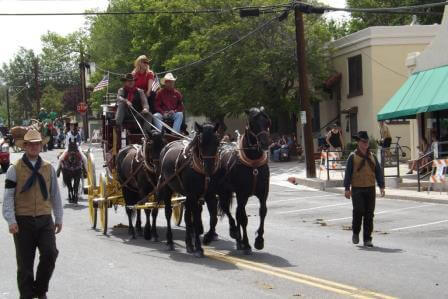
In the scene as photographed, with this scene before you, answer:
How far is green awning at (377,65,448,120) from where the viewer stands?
81.1 ft

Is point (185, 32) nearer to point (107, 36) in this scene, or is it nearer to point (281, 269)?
point (107, 36)

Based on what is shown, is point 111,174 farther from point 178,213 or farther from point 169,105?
point 169,105

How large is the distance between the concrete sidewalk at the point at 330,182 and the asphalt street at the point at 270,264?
11.0 feet

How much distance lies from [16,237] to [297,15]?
20.7 m

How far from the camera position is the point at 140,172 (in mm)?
14328

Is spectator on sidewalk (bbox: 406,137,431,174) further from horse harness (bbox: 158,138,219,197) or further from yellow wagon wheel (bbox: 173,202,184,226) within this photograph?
horse harness (bbox: 158,138,219,197)

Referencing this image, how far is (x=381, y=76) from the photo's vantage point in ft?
119

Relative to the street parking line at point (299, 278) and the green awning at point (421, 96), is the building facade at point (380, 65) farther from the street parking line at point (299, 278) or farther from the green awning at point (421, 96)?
the street parking line at point (299, 278)

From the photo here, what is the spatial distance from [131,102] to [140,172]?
1.79 meters

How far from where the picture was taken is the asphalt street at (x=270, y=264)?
30.1ft

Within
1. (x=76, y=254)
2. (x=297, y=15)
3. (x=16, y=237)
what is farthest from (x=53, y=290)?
(x=297, y=15)

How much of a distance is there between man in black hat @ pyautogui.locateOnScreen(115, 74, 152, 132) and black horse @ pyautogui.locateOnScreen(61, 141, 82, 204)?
6785 millimetres

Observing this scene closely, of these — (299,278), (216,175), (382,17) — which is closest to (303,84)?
(216,175)

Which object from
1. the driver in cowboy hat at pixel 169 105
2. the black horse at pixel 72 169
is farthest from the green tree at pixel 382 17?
the driver in cowboy hat at pixel 169 105
